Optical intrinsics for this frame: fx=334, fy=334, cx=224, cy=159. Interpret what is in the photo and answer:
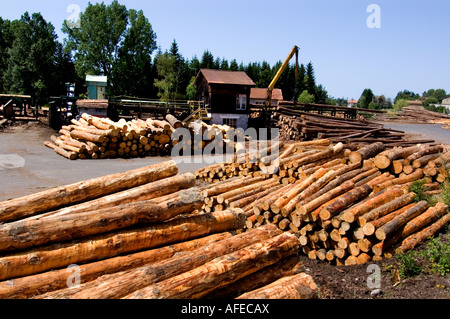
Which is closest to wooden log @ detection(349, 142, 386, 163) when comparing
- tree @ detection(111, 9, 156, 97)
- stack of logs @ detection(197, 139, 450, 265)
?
stack of logs @ detection(197, 139, 450, 265)

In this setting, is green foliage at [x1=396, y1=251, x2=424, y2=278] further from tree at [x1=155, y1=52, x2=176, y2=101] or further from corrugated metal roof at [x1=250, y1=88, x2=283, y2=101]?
corrugated metal roof at [x1=250, y1=88, x2=283, y2=101]

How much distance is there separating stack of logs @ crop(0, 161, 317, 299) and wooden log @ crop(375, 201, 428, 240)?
9.78ft

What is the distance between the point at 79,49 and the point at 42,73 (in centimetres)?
790

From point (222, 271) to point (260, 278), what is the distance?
66 cm

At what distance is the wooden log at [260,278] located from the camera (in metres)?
3.82

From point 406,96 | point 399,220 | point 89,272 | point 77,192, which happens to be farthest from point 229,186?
point 406,96

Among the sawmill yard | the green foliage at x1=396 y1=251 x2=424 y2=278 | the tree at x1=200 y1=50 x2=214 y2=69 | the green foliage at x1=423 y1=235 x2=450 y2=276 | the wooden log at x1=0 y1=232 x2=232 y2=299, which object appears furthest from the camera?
the tree at x1=200 y1=50 x2=214 y2=69

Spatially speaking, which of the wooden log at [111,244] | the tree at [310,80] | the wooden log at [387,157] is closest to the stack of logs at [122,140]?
the wooden log at [387,157]

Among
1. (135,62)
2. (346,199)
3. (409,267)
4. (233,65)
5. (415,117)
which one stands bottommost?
(409,267)

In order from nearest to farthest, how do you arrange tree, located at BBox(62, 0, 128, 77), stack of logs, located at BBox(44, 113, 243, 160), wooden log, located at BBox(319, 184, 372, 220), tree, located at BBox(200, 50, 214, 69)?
wooden log, located at BBox(319, 184, 372, 220) → stack of logs, located at BBox(44, 113, 243, 160) → tree, located at BBox(62, 0, 128, 77) → tree, located at BBox(200, 50, 214, 69)

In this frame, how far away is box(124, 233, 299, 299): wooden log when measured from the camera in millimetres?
3254

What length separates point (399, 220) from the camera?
6863mm

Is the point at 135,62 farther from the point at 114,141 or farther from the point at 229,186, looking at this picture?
the point at 229,186

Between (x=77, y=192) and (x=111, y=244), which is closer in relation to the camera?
(x=111, y=244)
